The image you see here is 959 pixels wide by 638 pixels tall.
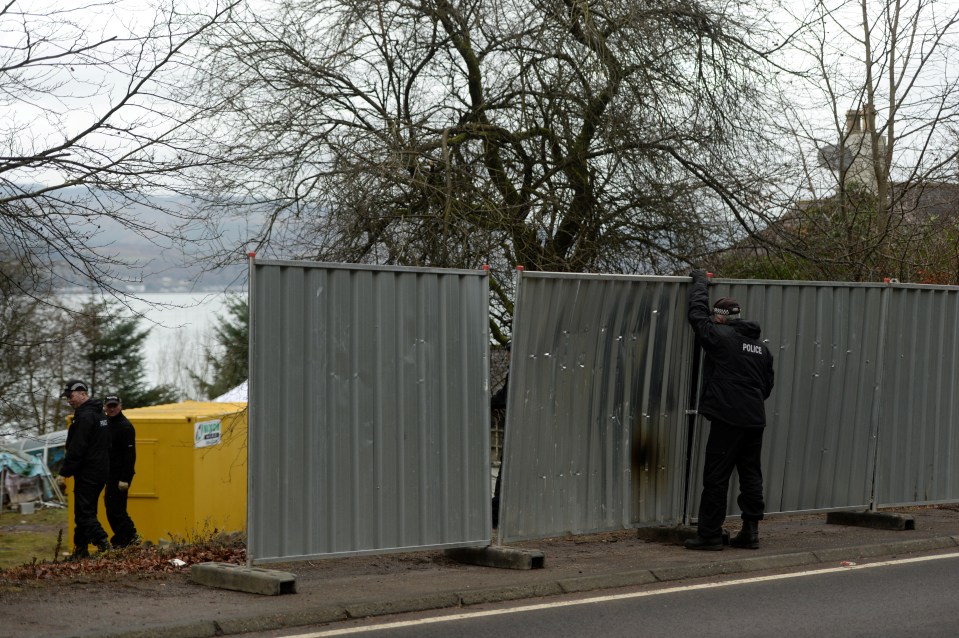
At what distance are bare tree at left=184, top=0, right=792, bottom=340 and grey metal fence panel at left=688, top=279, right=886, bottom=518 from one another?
3.39m

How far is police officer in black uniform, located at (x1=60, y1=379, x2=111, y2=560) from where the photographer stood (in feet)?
37.7

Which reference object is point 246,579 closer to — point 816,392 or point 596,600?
point 596,600

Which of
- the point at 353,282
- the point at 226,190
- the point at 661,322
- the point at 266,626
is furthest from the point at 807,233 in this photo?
the point at 266,626

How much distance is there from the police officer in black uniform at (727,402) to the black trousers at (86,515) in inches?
237

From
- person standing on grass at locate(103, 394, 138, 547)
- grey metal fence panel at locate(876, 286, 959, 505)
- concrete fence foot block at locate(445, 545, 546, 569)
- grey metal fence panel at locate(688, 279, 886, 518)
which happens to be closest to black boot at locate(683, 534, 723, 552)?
grey metal fence panel at locate(688, 279, 886, 518)

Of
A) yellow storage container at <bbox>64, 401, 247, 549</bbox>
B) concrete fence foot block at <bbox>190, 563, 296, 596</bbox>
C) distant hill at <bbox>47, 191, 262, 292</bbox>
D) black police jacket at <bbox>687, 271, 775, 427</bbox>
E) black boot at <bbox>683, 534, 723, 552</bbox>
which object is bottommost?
yellow storage container at <bbox>64, 401, 247, 549</bbox>

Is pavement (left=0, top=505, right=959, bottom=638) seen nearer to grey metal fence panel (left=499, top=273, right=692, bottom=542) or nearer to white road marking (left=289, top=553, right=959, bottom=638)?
white road marking (left=289, top=553, right=959, bottom=638)

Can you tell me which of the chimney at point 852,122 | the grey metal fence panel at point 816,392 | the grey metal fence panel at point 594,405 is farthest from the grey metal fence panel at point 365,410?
the chimney at point 852,122

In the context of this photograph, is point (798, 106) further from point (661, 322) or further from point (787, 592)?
point (787, 592)

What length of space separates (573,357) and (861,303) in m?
2.99

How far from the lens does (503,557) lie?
7.93 meters

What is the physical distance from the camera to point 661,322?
342 inches

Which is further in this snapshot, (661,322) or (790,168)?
(790,168)

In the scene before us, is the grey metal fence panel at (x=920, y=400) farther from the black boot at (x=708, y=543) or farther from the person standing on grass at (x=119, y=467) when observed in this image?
the person standing on grass at (x=119, y=467)
